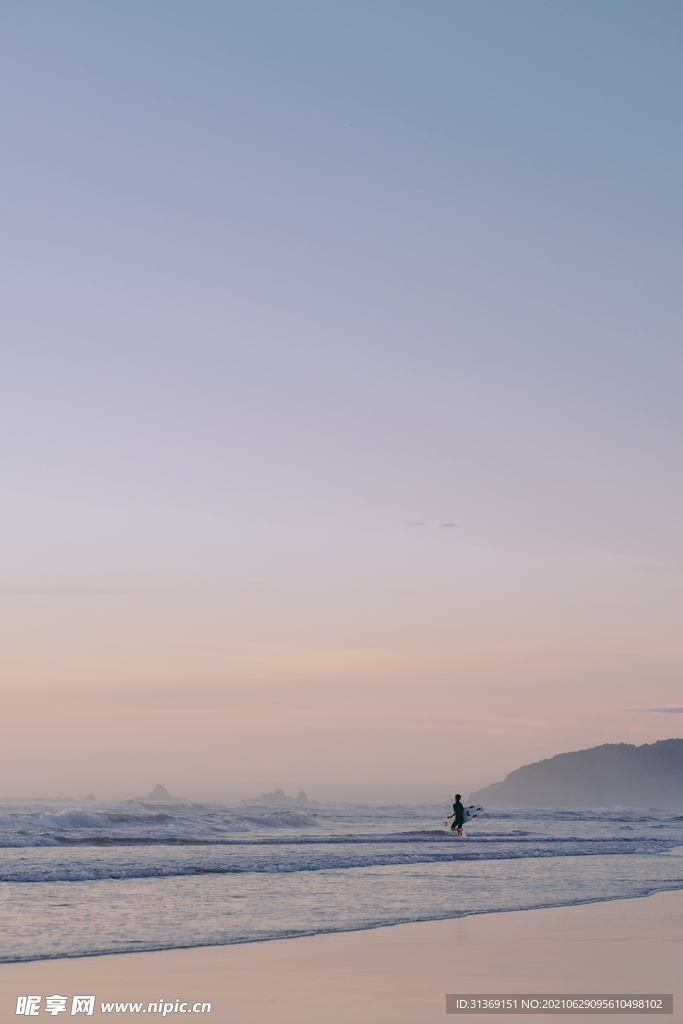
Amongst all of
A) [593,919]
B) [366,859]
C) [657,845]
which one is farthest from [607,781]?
[593,919]

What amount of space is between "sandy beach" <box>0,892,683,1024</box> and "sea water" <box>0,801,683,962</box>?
1.06 metres

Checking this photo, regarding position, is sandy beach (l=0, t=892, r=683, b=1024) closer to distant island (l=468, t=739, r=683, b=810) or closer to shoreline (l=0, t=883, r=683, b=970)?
shoreline (l=0, t=883, r=683, b=970)

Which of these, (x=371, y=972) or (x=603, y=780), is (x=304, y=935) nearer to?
(x=371, y=972)

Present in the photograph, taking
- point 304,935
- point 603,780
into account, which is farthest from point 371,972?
point 603,780

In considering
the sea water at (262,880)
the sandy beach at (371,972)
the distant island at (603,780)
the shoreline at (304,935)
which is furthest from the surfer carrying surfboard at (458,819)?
the distant island at (603,780)

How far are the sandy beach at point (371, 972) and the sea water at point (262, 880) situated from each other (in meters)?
1.06

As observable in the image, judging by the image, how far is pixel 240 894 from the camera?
58.3 feet

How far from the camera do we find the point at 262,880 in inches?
792

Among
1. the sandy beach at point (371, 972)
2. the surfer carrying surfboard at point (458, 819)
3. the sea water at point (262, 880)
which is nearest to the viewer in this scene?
the sandy beach at point (371, 972)

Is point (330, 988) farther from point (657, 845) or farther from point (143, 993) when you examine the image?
point (657, 845)

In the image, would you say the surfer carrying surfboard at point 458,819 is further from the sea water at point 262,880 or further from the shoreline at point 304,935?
the shoreline at point 304,935

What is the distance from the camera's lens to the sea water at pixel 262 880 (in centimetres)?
1374

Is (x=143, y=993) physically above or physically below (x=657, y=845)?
above

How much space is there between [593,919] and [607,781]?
13564 cm
